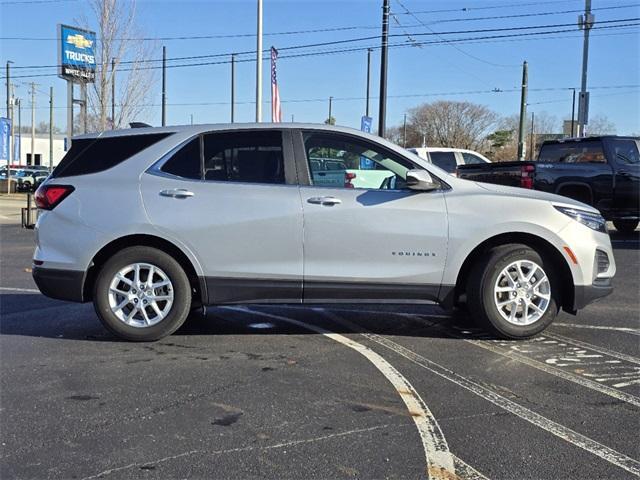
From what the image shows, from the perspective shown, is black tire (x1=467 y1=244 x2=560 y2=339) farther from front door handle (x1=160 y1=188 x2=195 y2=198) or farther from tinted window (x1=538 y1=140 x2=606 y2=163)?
tinted window (x1=538 y1=140 x2=606 y2=163)

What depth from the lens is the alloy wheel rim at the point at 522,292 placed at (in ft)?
17.4

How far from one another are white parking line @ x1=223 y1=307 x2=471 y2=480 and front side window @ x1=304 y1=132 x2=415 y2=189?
4.57 feet

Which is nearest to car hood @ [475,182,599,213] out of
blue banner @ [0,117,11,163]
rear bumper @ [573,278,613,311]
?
rear bumper @ [573,278,613,311]

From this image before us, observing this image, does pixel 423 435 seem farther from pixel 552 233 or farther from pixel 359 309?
pixel 359 309

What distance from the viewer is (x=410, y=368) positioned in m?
4.67

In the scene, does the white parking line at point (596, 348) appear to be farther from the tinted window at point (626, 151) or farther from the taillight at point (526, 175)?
the tinted window at point (626, 151)

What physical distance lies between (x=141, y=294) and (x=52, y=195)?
1.14 metres

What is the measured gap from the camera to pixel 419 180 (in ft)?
16.7

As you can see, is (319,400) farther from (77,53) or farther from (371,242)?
(77,53)

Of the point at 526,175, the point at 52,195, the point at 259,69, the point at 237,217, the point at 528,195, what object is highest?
the point at 259,69

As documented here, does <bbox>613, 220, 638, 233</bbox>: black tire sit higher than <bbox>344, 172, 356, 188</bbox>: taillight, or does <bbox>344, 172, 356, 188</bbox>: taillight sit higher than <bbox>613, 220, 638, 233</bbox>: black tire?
<bbox>344, 172, 356, 188</bbox>: taillight

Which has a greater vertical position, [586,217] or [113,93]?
[113,93]

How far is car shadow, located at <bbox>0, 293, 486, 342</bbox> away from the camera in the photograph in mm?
5746

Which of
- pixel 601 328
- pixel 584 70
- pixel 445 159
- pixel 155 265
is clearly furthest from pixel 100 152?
pixel 584 70
